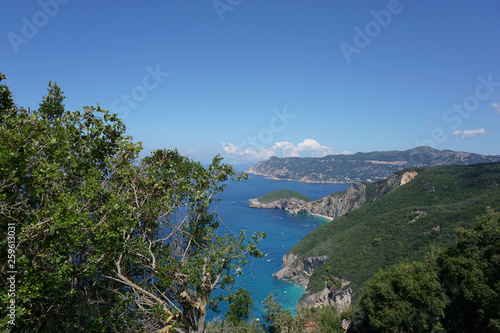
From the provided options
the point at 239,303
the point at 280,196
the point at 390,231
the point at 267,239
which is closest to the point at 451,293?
the point at 239,303

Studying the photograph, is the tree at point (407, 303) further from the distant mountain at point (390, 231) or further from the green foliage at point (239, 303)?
the distant mountain at point (390, 231)

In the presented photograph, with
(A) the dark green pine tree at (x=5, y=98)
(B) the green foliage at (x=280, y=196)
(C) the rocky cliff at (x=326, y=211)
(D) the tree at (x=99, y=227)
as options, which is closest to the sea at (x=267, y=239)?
(C) the rocky cliff at (x=326, y=211)

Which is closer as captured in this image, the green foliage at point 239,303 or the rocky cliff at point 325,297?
the green foliage at point 239,303

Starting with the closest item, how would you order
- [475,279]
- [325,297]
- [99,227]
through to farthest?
1. [99,227]
2. [475,279]
3. [325,297]

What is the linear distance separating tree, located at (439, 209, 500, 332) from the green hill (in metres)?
30.3

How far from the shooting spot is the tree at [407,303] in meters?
17.3

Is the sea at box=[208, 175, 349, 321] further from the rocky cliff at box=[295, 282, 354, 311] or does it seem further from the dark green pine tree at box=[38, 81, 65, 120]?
the dark green pine tree at box=[38, 81, 65, 120]

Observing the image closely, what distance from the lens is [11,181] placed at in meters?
4.23

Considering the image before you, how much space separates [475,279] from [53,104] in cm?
2430

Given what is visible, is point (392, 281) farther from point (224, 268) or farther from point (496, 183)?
point (496, 183)

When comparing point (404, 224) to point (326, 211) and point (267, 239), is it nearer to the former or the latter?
point (267, 239)

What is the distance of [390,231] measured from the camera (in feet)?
190

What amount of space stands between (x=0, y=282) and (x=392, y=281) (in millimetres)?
24085

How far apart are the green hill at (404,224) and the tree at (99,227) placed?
165 ft
